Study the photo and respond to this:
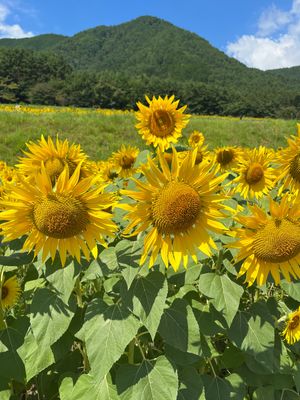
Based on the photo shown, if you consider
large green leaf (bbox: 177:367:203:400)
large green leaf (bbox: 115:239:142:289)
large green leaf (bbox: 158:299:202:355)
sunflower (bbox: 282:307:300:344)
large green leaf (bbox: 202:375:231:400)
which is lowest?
large green leaf (bbox: 202:375:231:400)

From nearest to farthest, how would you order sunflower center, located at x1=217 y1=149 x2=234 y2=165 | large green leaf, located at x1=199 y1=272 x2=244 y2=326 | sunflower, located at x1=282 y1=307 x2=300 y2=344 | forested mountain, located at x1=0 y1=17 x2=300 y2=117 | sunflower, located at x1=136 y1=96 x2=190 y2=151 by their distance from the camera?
large green leaf, located at x1=199 y1=272 x2=244 y2=326, sunflower, located at x1=282 y1=307 x2=300 y2=344, sunflower, located at x1=136 y1=96 x2=190 y2=151, sunflower center, located at x1=217 y1=149 x2=234 y2=165, forested mountain, located at x1=0 y1=17 x2=300 y2=117

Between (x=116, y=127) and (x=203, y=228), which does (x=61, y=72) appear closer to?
(x=116, y=127)

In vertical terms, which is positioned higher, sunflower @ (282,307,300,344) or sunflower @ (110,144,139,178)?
sunflower @ (110,144,139,178)

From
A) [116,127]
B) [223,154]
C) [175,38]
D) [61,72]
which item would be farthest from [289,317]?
[175,38]

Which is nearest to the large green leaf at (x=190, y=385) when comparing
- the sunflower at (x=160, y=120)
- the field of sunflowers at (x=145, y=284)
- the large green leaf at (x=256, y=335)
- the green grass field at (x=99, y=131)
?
the field of sunflowers at (x=145, y=284)

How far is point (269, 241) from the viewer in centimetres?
219

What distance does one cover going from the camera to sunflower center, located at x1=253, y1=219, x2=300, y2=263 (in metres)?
2.13

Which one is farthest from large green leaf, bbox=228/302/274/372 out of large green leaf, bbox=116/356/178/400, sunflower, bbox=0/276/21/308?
sunflower, bbox=0/276/21/308

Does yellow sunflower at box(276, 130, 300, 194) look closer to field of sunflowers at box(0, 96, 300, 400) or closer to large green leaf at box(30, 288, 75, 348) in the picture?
field of sunflowers at box(0, 96, 300, 400)

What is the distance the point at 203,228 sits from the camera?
2168 mm

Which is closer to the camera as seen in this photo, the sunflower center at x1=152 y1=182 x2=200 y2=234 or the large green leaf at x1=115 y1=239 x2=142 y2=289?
Result: the large green leaf at x1=115 y1=239 x2=142 y2=289

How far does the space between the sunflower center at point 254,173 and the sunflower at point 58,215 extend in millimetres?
2549

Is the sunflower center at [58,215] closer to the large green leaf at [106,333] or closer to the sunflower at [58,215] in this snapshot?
the sunflower at [58,215]

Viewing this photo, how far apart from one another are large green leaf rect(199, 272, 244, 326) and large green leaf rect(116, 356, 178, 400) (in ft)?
1.31
